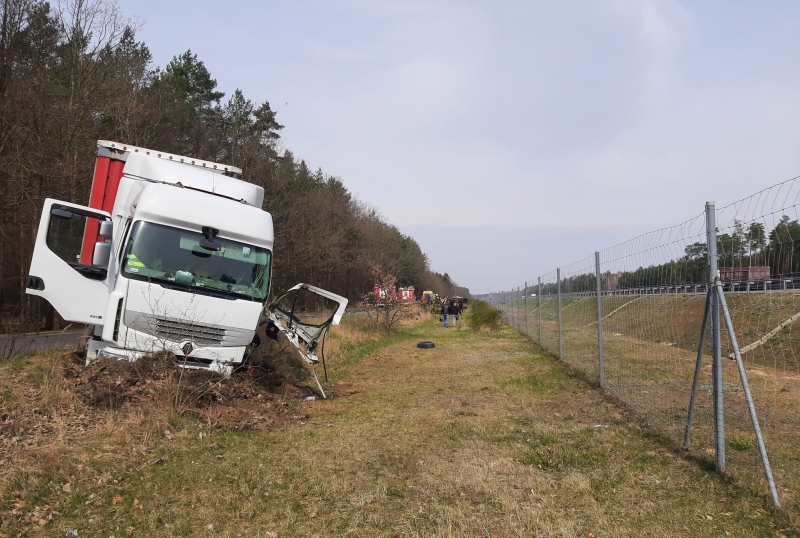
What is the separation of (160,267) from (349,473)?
415cm

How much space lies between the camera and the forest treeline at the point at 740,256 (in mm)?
3883

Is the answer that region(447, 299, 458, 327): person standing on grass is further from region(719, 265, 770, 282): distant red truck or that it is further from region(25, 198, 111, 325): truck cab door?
region(719, 265, 770, 282): distant red truck

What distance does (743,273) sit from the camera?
4469 mm

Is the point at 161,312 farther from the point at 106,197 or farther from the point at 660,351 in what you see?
the point at 660,351

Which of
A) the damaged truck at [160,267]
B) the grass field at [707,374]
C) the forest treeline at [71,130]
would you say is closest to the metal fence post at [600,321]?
the grass field at [707,374]

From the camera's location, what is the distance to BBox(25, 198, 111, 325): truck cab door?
23.3 feet

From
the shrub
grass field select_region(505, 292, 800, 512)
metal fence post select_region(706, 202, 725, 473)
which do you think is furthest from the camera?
the shrub

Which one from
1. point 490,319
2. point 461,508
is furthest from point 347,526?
point 490,319

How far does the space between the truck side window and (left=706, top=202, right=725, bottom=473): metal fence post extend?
7.46m

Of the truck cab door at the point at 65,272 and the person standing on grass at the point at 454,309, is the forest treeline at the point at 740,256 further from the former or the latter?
the person standing on grass at the point at 454,309

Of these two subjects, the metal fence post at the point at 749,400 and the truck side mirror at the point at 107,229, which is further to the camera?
the truck side mirror at the point at 107,229

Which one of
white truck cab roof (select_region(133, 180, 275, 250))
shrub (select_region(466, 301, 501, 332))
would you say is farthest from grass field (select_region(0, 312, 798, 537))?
shrub (select_region(466, 301, 501, 332))

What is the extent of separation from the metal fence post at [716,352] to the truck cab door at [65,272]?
23.3 feet

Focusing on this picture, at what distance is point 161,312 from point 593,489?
5540 millimetres
